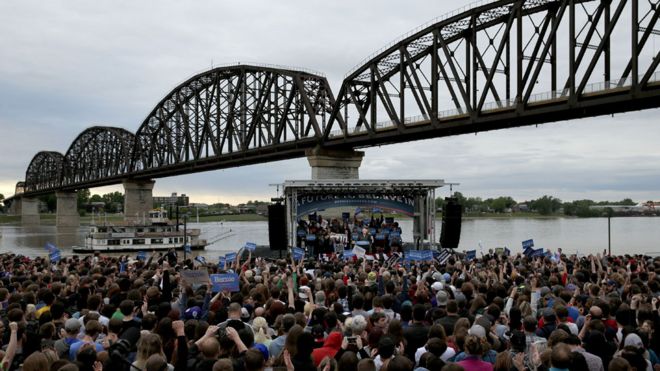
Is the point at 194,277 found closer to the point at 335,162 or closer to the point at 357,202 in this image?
the point at 357,202

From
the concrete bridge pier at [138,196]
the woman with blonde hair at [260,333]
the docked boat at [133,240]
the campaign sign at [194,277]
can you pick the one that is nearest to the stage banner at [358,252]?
the campaign sign at [194,277]

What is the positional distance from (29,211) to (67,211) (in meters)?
49.6

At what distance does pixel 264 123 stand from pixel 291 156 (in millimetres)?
15469

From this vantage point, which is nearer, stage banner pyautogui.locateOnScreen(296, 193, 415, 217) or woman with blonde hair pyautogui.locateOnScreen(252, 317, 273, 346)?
woman with blonde hair pyautogui.locateOnScreen(252, 317, 273, 346)

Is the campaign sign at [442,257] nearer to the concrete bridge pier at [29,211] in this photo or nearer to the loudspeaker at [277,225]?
the loudspeaker at [277,225]

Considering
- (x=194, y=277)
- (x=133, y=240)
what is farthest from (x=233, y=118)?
(x=194, y=277)

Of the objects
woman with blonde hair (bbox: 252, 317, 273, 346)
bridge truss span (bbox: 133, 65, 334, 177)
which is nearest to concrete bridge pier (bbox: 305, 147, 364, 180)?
bridge truss span (bbox: 133, 65, 334, 177)

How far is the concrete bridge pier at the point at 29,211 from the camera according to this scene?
606 ft

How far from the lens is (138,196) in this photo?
12019 cm

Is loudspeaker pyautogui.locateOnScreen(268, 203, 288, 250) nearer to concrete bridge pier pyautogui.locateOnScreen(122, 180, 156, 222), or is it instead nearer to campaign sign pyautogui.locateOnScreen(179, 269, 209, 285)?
campaign sign pyautogui.locateOnScreen(179, 269, 209, 285)

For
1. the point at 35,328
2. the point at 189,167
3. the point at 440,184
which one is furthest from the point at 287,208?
the point at 189,167

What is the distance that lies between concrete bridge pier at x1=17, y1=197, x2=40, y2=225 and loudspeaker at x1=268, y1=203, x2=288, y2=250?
585 ft

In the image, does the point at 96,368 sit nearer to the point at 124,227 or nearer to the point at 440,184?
the point at 440,184

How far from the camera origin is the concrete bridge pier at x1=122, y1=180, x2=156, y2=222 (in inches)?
4369
